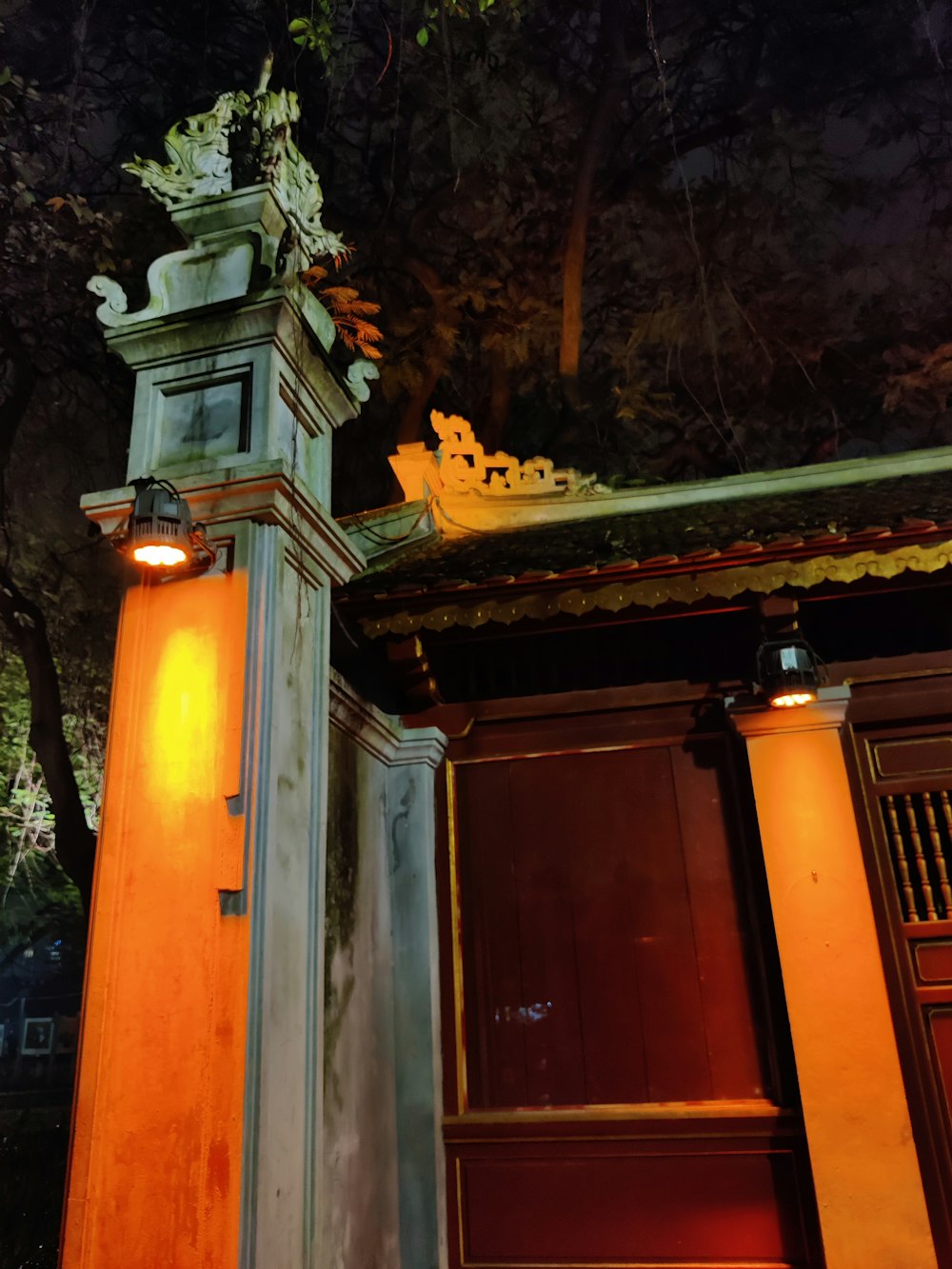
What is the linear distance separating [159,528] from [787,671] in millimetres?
3216

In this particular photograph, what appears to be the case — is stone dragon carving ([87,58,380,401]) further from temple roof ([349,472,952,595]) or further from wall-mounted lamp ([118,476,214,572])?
temple roof ([349,472,952,595])

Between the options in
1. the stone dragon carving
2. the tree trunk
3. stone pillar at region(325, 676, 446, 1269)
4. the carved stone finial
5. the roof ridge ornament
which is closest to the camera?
the stone dragon carving

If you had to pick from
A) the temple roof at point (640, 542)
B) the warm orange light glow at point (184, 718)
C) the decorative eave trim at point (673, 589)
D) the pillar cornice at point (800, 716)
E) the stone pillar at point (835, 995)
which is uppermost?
the temple roof at point (640, 542)

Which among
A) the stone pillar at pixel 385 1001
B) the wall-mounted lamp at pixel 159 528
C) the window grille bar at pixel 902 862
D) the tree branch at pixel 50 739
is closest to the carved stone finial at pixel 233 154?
the wall-mounted lamp at pixel 159 528

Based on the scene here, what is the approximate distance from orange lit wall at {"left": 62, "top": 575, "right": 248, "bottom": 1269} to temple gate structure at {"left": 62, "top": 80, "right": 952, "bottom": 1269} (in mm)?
12

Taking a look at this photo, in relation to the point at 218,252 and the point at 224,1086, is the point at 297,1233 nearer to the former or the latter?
the point at 224,1086

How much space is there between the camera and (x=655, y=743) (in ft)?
18.6

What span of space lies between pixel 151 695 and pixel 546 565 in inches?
98.1

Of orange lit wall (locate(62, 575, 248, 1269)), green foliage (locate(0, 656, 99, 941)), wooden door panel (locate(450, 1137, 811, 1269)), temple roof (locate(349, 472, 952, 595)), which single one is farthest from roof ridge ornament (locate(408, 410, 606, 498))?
green foliage (locate(0, 656, 99, 941))

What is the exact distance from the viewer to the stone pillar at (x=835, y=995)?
4594 mm

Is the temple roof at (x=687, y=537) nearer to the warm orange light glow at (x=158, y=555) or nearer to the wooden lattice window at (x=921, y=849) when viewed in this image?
the wooden lattice window at (x=921, y=849)

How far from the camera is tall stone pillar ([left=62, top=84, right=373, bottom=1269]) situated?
301 centimetres

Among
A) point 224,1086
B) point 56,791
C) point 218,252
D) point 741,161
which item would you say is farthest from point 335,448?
point 224,1086

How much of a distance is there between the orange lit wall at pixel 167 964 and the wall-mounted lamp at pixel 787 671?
112 inches
